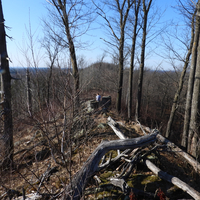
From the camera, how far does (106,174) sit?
4230 mm

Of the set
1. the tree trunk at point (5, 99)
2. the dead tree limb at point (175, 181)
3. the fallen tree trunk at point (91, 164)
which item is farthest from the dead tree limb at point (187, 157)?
the tree trunk at point (5, 99)

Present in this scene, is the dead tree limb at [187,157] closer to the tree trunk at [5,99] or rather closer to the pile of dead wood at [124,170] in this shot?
the pile of dead wood at [124,170]

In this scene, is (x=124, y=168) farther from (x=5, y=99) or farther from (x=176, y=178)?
(x=5, y=99)

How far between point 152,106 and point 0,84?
68.4ft

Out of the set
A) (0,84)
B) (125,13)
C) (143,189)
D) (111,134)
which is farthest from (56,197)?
(125,13)

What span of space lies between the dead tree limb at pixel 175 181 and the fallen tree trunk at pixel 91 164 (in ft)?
2.01

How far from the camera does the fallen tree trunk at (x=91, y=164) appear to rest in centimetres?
276

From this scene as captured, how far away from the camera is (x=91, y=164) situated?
11.1 ft

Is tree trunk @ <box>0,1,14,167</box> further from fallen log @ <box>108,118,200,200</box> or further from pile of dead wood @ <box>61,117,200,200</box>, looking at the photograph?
fallen log @ <box>108,118,200,200</box>

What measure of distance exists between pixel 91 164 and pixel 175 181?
2.00 meters

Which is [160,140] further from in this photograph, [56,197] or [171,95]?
[171,95]

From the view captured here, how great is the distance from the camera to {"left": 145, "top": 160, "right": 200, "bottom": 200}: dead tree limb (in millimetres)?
3184

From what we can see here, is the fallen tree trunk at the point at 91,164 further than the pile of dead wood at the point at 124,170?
No

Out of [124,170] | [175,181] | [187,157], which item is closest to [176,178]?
[175,181]
